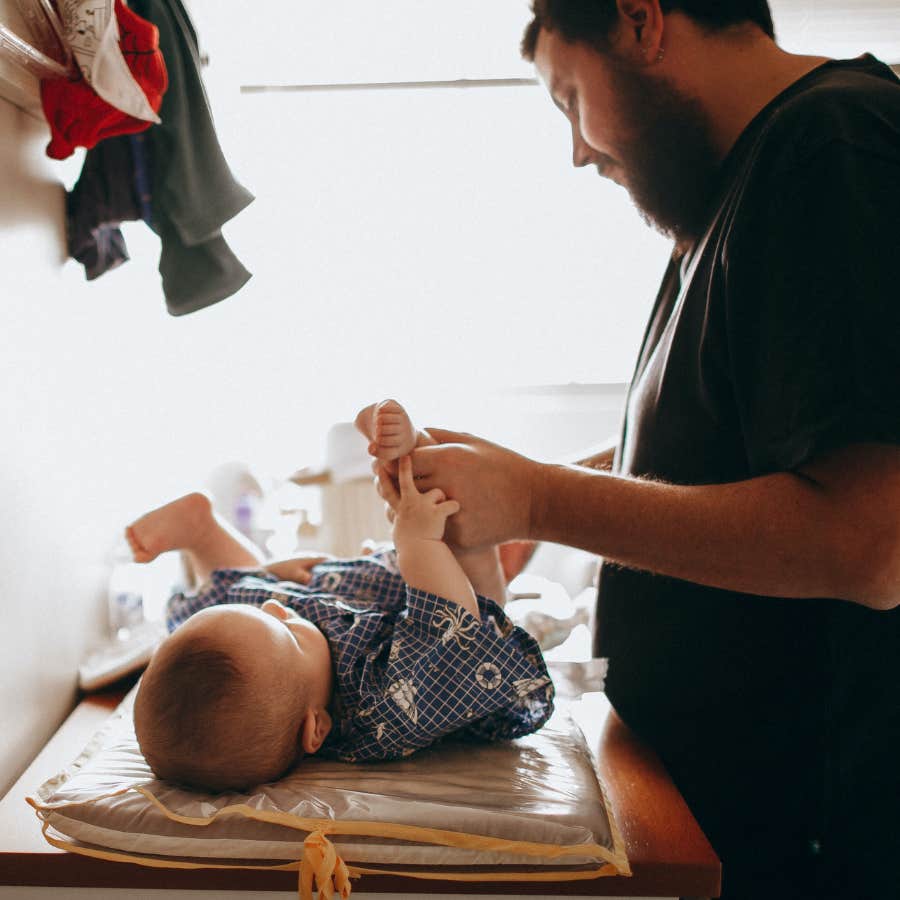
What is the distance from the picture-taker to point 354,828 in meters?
0.87

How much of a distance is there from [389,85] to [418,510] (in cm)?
180

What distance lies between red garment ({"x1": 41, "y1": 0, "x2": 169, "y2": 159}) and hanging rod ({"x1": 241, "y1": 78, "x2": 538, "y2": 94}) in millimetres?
1314

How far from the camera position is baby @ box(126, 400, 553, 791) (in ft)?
3.10

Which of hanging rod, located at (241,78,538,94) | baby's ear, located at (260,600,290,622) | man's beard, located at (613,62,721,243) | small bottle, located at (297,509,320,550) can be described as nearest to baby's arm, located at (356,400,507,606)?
baby's ear, located at (260,600,290,622)

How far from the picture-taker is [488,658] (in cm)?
100

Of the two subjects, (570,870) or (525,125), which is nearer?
(570,870)

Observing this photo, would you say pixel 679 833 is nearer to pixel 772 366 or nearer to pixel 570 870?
pixel 570 870

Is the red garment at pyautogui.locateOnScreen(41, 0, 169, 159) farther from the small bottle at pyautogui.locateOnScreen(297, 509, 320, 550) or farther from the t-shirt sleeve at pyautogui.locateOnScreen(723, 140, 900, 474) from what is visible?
the small bottle at pyautogui.locateOnScreen(297, 509, 320, 550)

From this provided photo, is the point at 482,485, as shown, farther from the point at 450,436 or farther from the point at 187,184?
the point at 187,184

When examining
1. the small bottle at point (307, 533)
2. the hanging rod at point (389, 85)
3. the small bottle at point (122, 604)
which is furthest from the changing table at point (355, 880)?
the hanging rod at point (389, 85)

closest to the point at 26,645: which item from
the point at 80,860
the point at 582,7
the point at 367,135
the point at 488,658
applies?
the point at 80,860

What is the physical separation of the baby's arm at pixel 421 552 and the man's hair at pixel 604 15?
603mm

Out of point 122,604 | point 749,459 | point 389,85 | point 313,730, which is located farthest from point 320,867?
point 389,85

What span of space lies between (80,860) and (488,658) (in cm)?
49
